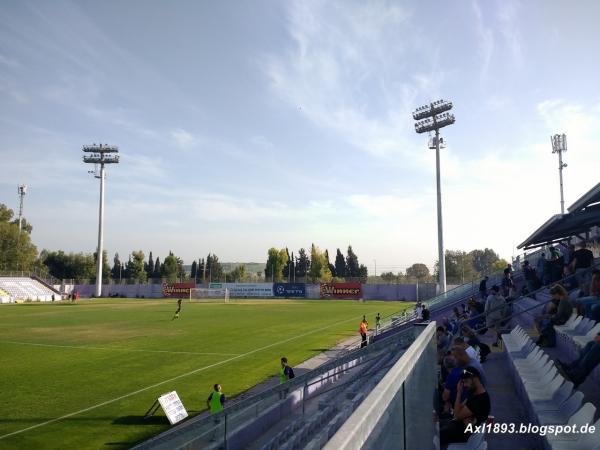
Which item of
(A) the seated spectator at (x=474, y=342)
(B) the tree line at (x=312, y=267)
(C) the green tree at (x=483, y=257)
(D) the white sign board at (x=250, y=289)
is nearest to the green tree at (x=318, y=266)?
(B) the tree line at (x=312, y=267)

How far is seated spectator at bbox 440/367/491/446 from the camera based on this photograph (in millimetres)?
4898

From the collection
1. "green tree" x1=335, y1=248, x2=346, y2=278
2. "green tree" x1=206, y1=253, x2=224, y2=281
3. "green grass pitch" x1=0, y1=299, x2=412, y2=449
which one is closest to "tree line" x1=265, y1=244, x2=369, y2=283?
"green tree" x1=335, y1=248, x2=346, y2=278

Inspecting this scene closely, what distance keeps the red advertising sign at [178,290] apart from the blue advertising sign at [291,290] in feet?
47.8

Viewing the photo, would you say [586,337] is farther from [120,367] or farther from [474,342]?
[120,367]

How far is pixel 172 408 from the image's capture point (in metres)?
10.8

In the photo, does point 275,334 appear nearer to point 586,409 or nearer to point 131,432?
point 131,432

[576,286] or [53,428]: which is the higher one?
[576,286]

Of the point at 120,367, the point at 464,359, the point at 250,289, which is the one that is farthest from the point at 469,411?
the point at 250,289

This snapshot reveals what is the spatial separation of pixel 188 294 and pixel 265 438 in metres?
67.7

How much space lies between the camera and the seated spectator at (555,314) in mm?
8984

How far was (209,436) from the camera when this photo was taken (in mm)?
5266

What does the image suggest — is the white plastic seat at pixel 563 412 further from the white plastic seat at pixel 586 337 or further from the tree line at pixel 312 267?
the tree line at pixel 312 267

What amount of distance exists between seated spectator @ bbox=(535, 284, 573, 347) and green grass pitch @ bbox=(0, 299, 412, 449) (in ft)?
28.8

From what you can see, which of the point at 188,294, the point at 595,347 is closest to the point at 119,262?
the point at 188,294
